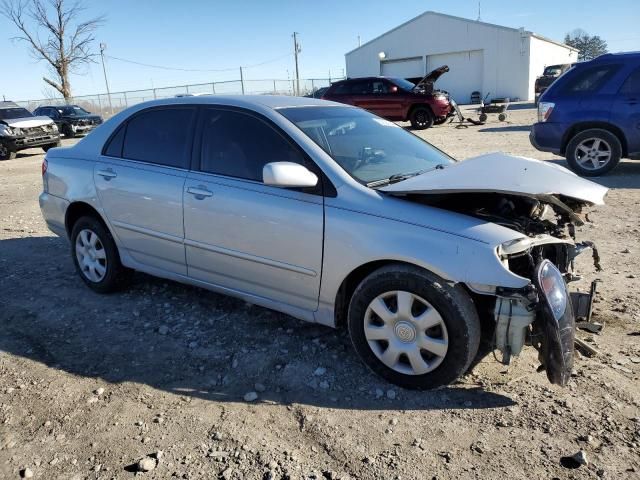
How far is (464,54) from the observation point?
122ft

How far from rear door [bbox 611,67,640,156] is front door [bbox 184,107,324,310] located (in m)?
6.92

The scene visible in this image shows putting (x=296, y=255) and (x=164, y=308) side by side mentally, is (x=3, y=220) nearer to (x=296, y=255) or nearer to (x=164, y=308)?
(x=164, y=308)

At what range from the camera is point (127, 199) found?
4.07 meters

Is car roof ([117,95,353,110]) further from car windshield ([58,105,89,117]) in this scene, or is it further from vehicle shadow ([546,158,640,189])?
car windshield ([58,105,89,117])

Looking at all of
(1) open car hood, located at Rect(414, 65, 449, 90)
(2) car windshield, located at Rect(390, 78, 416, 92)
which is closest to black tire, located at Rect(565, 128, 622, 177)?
(1) open car hood, located at Rect(414, 65, 449, 90)

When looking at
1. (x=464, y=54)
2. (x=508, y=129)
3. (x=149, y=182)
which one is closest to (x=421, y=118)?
(x=508, y=129)

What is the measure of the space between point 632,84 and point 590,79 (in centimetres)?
61

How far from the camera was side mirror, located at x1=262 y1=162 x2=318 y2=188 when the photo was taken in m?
2.98

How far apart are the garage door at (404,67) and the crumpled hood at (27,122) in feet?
91.4

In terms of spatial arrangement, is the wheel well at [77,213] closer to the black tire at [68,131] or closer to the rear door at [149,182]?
the rear door at [149,182]

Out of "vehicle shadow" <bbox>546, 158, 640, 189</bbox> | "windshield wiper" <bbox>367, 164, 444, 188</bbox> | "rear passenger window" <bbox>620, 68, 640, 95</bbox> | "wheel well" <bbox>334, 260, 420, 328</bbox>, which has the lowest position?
"vehicle shadow" <bbox>546, 158, 640, 189</bbox>

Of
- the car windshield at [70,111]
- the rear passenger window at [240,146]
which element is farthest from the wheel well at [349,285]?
the car windshield at [70,111]

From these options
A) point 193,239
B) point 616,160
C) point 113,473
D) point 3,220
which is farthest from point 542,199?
point 3,220

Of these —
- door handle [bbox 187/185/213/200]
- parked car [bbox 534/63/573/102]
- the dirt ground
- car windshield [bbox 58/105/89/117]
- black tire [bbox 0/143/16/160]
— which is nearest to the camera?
the dirt ground
